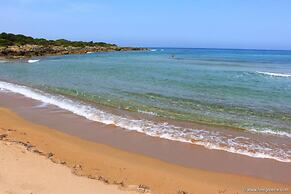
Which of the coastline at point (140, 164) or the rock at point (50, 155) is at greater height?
the rock at point (50, 155)

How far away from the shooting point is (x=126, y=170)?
866 cm

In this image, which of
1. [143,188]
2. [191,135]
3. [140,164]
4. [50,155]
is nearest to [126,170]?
[140,164]

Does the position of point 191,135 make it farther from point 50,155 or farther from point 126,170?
point 50,155

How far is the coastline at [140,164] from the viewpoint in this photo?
26.3 feet

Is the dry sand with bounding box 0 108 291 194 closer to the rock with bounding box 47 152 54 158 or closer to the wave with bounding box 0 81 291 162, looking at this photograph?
the rock with bounding box 47 152 54 158

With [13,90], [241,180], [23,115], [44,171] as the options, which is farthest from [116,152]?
[13,90]

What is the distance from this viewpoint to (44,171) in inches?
310

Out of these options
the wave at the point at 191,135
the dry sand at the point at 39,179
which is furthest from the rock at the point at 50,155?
the wave at the point at 191,135

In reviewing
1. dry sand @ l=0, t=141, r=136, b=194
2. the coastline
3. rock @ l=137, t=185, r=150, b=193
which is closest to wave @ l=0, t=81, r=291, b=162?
the coastline

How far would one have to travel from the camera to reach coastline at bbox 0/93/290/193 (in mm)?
8031

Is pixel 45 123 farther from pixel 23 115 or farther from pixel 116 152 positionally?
pixel 116 152

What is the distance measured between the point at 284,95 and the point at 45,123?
45.1 ft

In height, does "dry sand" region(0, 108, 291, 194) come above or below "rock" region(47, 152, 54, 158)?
below

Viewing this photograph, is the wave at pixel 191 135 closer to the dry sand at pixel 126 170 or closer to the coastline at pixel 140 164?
the coastline at pixel 140 164
